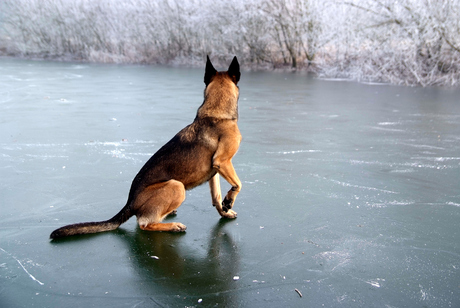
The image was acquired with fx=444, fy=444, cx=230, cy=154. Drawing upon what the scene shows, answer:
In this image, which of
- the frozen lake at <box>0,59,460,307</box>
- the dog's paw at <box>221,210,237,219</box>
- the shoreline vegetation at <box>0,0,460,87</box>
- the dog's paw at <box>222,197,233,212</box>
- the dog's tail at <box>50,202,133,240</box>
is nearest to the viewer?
the frozen lake at <box>0,59,460,307</box>

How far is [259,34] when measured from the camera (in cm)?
2367

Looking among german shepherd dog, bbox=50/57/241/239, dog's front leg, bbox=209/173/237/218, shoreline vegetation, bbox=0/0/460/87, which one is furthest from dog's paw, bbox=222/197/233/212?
shoreline vegetation, bbox=0/0/460/87

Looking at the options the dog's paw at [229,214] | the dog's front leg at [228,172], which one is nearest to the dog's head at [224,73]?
the dog's front leg at [228,172]

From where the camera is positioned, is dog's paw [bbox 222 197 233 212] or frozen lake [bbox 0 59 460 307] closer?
frozen lake [bbox 0 59 460 307]

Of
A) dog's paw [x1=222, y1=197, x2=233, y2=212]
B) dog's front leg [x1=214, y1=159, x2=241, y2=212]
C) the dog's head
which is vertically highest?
the dog's head

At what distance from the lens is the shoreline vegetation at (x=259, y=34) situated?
51.6 ft

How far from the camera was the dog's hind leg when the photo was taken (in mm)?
3742

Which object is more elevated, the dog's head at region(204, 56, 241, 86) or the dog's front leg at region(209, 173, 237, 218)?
the dog's head at region(204, 56, 241, 86)

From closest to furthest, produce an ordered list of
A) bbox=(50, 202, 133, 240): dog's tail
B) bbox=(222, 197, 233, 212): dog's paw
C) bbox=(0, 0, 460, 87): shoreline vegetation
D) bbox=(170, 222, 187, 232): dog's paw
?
bbox=(50, 202, 133, 240): dog's tail → bbox=(170, 222, 187, 232): dog's paw → bbox=(222, 197, 233, 212): dog's paw → bbox=(0, 0, 460, 87): shoreline vegetation

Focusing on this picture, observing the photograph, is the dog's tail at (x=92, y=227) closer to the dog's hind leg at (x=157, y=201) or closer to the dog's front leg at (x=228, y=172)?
the dog's hind leg at (x=157, y=201)

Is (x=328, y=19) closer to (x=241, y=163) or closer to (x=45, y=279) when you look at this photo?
(x=241, y=163)

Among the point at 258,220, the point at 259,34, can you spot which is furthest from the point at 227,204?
the point at 259,34

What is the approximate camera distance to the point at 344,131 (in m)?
8.16

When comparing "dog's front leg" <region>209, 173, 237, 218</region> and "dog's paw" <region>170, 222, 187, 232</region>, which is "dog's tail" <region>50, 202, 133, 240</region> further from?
"dog's front leg" <region>209, 173, 237, 218</region>
